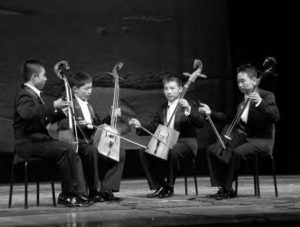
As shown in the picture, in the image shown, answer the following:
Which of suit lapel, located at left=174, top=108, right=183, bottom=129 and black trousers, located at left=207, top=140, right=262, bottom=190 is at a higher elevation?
suit lapel, located at left=174, top=108, right=183, bottom=129

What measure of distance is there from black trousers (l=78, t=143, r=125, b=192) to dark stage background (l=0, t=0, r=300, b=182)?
1.94m

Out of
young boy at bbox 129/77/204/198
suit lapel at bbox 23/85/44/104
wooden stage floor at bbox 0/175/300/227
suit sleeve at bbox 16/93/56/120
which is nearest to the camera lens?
wooden stage floor at bbox 0/175/300/227

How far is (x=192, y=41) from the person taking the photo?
7535 millimetres

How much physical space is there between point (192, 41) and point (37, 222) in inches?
154

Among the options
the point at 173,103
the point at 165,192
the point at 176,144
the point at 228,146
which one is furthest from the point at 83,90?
the point at 228,146

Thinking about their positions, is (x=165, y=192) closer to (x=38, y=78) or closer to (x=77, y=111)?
(x=77, y=111)

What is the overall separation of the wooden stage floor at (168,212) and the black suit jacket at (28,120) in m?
0.53

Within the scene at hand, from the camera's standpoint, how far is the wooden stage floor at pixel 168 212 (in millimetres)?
3975

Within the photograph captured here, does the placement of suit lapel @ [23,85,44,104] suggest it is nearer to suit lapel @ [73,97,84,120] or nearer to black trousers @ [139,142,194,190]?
suit lapel @ [73,97,84,120]

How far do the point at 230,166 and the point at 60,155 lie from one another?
1.42m

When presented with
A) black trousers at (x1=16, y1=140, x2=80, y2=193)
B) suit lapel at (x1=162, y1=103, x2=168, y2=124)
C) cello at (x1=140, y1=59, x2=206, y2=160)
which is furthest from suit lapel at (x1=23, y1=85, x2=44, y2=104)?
suit lapel at (x1=162, y1=103, x2=168, y2=124)

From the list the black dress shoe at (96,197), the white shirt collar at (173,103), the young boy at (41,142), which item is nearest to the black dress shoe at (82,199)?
the young boy at (41,142)

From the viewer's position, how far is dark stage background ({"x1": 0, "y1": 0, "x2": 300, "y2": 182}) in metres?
7.18

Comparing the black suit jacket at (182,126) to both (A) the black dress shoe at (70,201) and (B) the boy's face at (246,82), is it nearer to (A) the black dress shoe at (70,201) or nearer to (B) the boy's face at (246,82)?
(B) the boy's face at (246,82)
